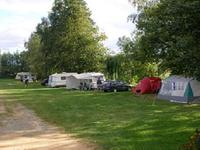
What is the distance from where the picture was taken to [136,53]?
131 feet

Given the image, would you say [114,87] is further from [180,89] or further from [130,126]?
[130,126]

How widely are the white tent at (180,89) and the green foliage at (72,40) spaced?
30.9 metres

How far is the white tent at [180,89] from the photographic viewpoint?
97.0 ft

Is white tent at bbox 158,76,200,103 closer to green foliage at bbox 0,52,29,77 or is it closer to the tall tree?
the tall tree

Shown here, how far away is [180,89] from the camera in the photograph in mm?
30641

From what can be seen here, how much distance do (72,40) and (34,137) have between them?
48.6m

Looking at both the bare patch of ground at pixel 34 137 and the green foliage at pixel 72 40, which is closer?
the bare patch of ground at pixel 34 137

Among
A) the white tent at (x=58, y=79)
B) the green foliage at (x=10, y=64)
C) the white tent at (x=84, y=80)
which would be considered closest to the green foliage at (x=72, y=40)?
the white tent at (x=58, y=79)

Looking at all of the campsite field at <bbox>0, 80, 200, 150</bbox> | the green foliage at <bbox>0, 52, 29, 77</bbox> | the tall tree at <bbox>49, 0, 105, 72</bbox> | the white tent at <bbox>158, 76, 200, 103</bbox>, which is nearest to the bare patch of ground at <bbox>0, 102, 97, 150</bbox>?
the campsite field at <bbox>0, 80, 200, 150</bbox>

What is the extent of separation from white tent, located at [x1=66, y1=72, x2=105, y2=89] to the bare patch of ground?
3077 cm

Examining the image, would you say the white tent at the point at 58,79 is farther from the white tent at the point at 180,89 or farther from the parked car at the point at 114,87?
the white tent at the point at 180,89

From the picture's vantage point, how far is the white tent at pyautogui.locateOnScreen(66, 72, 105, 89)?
170ft

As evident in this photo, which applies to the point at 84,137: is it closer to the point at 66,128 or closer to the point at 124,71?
the point at 66,128

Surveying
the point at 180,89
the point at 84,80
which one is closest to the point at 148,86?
the point at 180,89
